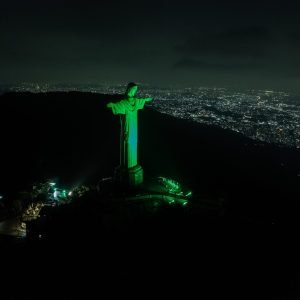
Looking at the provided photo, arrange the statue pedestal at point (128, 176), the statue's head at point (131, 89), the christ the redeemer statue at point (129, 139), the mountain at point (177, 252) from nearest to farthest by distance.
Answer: the mountain at point (177, 252)
the statue's head at point (131, 89)
the christ the redeemer statue at point (129, 139)
the statue pedestal at point (128, 176)

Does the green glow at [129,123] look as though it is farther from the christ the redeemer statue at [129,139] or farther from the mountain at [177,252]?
the mountain at [177,252]

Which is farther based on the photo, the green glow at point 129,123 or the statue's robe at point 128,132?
the statue's robe at point 128,132

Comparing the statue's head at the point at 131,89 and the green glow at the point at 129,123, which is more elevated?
the statue's head at the point at 131,89

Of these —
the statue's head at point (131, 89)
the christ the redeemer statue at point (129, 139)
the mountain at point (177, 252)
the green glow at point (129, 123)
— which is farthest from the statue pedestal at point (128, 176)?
the statue's head at point (131, 89)

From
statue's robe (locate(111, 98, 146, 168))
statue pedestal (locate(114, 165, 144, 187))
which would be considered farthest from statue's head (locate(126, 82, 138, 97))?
statue pedestal (locate(114, 165, 144, 187))

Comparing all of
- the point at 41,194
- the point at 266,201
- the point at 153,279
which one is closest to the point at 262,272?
the point at 153,279

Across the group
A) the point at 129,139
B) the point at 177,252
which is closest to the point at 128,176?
the point at 129,139

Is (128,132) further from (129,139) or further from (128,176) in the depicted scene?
(128,176)
